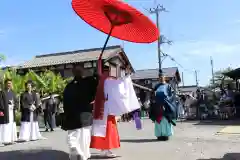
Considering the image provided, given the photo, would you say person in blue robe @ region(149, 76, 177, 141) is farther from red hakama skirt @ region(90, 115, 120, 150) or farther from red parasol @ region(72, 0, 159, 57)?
red parasol @ region(72, 0, 159, 57)

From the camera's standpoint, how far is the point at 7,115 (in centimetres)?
974

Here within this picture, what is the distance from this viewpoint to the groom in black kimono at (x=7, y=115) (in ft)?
31.6

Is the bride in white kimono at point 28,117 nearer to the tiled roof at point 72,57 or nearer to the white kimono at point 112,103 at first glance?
the white kimono at point 112,103

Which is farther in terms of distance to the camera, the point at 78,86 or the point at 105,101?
the point at 105,101

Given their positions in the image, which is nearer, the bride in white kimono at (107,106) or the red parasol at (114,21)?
the red parasol at (114,21)

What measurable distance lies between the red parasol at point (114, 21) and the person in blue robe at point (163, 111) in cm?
314

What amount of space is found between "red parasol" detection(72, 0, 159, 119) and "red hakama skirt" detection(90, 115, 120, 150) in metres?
0.30

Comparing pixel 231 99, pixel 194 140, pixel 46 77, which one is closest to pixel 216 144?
pixel 194 140

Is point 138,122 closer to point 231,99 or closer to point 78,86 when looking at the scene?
point 78,86

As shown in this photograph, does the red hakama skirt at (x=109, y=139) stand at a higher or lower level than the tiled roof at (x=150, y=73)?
lower

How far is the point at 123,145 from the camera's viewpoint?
862 cm

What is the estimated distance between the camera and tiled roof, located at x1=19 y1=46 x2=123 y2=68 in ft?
97.1

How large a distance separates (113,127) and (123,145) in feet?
6.35

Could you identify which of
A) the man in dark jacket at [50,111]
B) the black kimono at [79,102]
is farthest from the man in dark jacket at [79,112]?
the man in dark jacket at [50,111]
